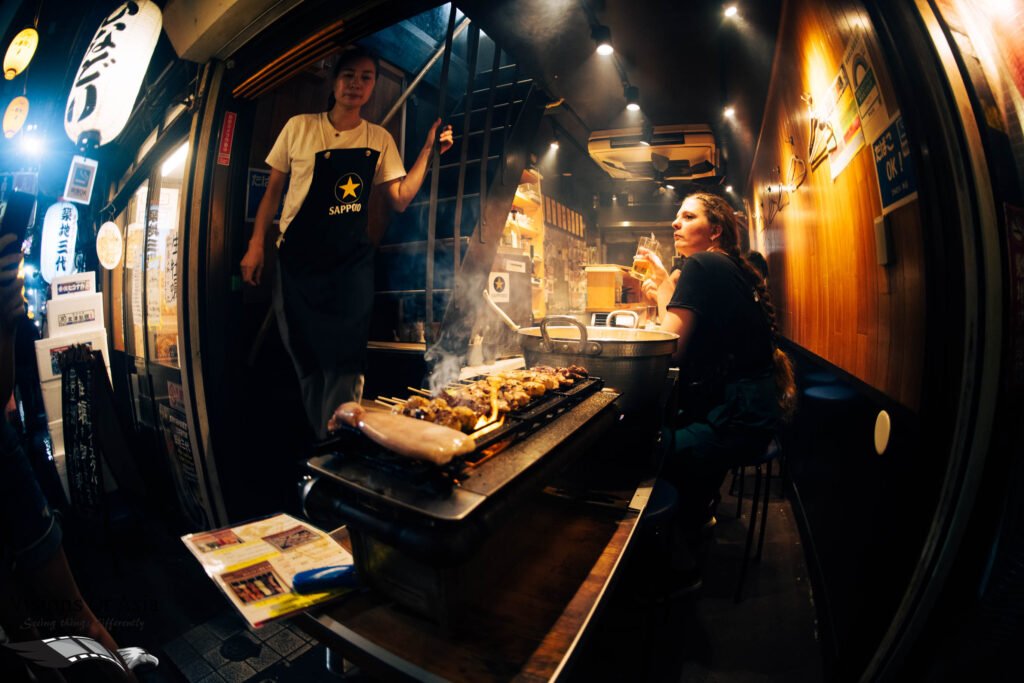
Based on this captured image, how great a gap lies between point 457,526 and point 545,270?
27.9 ft

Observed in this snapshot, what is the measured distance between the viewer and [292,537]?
172 centimetres

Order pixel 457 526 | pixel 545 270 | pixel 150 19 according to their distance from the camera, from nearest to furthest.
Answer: pixel 457 526 → pixel 150 19 → pixel 545 270

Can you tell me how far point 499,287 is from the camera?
5.00m

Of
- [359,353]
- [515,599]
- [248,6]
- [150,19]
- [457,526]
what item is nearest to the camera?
[457,526]

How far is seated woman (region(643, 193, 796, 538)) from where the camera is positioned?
2.86 m

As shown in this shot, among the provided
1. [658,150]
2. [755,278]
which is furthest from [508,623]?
[658,150]

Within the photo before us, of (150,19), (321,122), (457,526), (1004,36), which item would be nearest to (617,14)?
(321,122)

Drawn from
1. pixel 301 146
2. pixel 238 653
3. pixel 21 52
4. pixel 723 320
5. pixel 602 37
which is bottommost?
pixel 238 653

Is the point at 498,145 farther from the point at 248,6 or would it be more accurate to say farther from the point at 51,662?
the point at 51,662

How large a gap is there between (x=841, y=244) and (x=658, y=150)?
6.77m

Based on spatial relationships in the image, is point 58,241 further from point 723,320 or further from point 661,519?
point 723,320

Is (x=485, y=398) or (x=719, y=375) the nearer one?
(x=485, y=398)

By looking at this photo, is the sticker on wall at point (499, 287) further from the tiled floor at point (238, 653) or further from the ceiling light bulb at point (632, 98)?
the ceiling light bulb at point (632, 98)

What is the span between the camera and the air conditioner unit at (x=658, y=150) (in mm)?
8492
